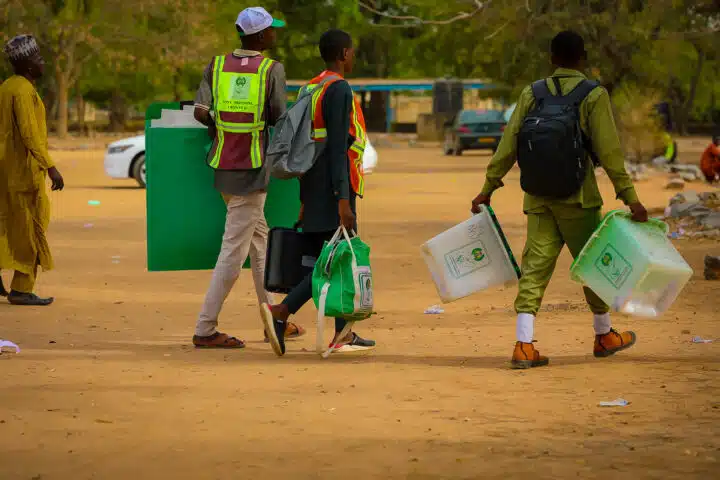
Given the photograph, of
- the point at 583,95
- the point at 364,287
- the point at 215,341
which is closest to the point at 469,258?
the point at 364,287

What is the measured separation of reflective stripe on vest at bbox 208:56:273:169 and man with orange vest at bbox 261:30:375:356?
0.31 m

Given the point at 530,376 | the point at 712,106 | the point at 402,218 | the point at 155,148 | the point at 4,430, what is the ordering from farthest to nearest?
1. the point at 712,106
2. the point at 402,218
3. the point at 155,148
4. the point at 530,376
5. the point at 4,430

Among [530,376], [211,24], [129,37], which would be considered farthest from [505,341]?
[211,24]

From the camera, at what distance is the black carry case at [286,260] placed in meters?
8.19

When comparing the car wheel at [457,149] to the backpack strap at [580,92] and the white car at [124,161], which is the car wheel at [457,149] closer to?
the white car at [124,161]

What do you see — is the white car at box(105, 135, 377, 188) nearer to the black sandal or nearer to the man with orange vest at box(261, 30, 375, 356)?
the black sandal

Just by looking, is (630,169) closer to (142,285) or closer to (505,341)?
(142,285)

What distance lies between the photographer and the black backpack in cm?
750

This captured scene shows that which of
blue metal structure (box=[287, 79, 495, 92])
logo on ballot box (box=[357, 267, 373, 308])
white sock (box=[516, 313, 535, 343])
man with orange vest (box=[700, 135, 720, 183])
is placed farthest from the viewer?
blue metal structure (box=[287, 79, 495, 92])

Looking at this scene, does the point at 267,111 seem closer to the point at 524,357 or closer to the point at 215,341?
the point at 215,341

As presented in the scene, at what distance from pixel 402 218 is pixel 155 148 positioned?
11.3 metres

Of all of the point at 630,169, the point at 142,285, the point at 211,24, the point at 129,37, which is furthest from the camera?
the point at 211,24

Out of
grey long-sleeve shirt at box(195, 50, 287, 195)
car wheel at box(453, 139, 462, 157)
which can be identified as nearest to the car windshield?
car wheel at box(453, 139, 462, 157)

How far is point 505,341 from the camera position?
8.93m
